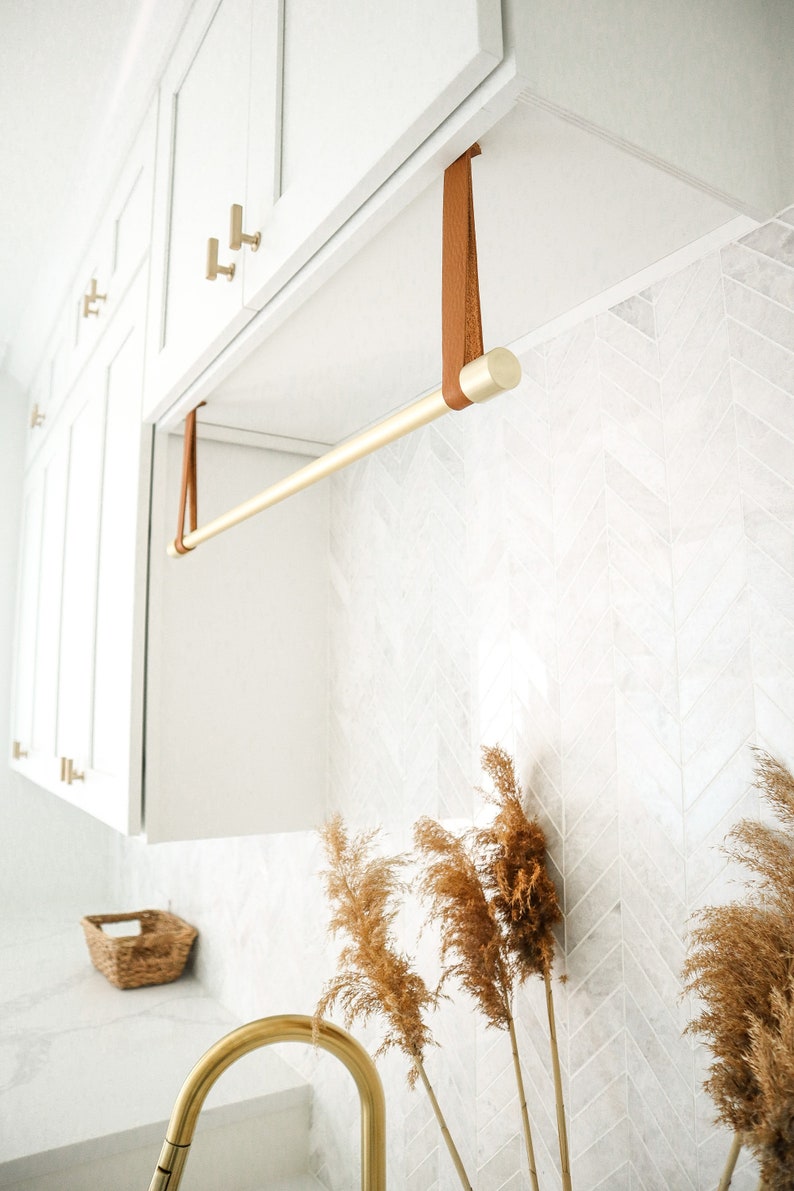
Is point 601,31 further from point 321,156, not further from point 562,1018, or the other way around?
point 562,1018

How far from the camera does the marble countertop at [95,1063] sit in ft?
3.94

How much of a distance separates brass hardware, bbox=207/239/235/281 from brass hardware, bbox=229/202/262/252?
4 centimetres

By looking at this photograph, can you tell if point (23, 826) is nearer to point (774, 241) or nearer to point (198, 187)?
point (198, 187)

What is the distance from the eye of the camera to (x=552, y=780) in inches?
34.6

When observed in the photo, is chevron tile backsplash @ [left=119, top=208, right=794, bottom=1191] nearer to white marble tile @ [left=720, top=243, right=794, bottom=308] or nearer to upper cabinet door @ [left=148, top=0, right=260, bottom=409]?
white marble tile @ [left=720, top=243, right=794, bottom=308]

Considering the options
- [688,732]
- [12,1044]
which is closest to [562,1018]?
[688,732]

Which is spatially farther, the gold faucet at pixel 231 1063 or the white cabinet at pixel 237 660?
the white cabinet at pixel 237 660

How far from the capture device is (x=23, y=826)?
2490mm

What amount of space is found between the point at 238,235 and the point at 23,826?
7.34 ft

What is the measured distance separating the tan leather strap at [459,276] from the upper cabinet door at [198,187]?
353mm

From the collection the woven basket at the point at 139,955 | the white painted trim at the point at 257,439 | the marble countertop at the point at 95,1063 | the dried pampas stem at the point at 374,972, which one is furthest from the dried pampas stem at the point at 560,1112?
the woven basket at the point at 139,955

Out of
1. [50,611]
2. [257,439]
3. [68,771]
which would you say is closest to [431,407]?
[257,439]

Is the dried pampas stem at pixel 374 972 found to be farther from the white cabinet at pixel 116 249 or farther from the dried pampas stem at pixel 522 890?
the white cabinet at pixel 116 249

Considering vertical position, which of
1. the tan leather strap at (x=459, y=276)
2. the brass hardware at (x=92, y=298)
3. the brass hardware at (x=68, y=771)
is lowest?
the brass hardware at (x=68, y=771)
